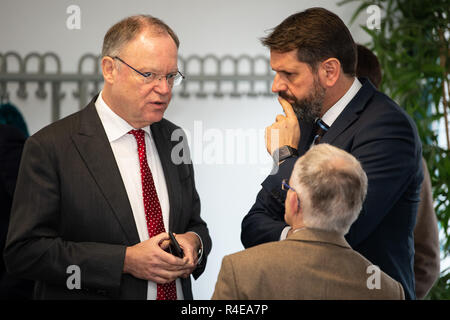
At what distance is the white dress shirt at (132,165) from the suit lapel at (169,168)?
0.07ft

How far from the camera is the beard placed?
5.53ft

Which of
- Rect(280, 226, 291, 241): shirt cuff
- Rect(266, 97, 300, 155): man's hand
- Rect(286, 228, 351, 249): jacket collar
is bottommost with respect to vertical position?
Rect(280, 226, 291, 241): shirt cuff

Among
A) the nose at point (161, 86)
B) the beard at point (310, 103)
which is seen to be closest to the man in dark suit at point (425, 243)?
the beard at point (310, 103)

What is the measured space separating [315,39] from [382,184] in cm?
50

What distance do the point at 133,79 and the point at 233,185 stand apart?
174 centimetres

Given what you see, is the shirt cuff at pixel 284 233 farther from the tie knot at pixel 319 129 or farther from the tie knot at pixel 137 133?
the tie knot at pixel 137 133

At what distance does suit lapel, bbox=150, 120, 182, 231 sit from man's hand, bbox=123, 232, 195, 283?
0.15 m

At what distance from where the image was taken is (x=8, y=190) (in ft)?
6.23

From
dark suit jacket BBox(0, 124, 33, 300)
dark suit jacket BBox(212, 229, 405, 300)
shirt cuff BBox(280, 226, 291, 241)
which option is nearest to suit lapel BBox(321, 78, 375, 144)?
shirt cuff BBox(280, 226, 291, 241)

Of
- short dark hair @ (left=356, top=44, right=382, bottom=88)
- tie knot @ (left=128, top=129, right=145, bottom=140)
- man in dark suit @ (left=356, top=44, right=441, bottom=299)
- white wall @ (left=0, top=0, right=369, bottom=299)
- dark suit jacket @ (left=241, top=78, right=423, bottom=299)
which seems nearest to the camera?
dark suit jacket @ (left=241, top=78, right=423, bottom=299)

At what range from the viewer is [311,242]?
132 cm

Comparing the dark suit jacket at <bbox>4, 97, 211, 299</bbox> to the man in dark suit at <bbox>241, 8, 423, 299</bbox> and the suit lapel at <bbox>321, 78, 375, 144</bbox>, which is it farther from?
the suit lapel at <bbox>321, 78, 375, 144</bbox>

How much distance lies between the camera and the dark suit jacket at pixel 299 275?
1.27m

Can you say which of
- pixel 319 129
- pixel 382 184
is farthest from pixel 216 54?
pixel 382 184
